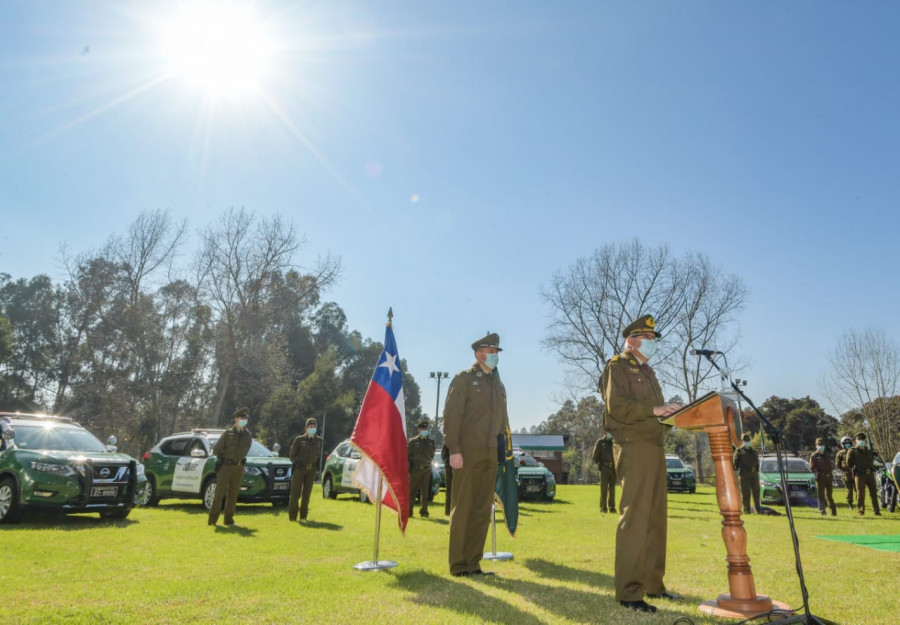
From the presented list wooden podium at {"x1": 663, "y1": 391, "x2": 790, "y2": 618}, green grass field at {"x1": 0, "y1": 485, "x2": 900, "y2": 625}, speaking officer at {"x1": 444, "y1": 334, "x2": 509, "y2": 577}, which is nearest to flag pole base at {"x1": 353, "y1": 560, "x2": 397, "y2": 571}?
green grass field at {"x1": 0, "y1": 485, "x2": 900, "y2": 625}

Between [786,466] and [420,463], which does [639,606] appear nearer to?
[420,463]

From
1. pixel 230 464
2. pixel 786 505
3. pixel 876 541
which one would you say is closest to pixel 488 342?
pixel 786 505

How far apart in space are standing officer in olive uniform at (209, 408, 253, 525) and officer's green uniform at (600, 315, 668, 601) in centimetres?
801

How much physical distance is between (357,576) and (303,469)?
20.4 ft

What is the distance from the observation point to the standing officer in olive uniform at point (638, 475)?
4.23 metres

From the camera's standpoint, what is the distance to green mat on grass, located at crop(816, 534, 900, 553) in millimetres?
8195

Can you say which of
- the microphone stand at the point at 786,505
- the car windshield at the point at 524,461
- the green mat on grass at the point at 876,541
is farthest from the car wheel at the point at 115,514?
the green mat on grass at the point at 876,541

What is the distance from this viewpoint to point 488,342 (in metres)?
6.26

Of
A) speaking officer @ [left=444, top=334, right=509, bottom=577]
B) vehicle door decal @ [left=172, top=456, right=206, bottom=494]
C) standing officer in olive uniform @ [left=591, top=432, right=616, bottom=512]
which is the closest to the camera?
speaking officer @ [left=444, top=334, right=509, bottom=577]

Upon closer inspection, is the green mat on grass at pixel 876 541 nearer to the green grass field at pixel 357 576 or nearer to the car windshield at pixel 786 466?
→ the green grass field at pixel 357 576

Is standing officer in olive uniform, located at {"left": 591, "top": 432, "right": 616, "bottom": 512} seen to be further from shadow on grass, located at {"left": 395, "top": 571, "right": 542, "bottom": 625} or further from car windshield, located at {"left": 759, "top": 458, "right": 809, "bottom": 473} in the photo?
shadow on grass, located at {"left": 395, "top": 571, "right": 542, "bottom": 625}

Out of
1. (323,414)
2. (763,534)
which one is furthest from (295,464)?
(323,414)

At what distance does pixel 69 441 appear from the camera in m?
10.9

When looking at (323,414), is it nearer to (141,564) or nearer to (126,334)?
(126,334)
